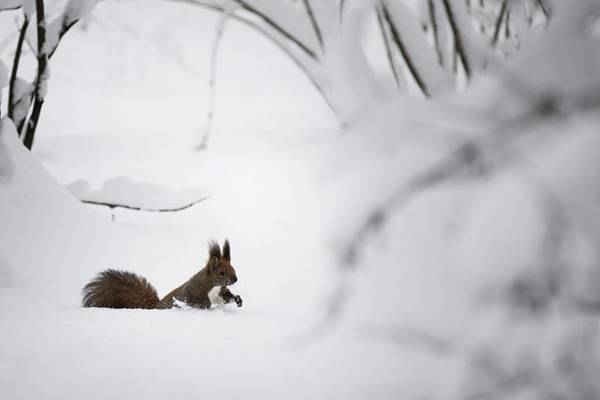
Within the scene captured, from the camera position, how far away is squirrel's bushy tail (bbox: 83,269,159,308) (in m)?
1.10

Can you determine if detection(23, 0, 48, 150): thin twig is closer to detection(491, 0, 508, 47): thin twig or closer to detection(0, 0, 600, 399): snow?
detection(0, 0, 600, 399): snow

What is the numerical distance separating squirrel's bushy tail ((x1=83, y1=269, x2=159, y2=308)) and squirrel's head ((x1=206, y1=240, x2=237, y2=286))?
6.4 inches

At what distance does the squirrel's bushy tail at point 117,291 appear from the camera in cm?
110

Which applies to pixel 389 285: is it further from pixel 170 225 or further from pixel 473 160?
pixel 170 225

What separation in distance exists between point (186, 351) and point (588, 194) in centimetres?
43

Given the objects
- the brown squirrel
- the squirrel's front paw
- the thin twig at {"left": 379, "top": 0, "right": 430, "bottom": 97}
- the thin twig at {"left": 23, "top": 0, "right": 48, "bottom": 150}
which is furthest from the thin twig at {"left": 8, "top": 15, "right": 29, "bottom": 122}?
the thin twig at {"left": 379, "top": 0, "right": 430, "bottom": 97}

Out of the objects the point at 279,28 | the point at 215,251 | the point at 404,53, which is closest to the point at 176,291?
the point at 215,251

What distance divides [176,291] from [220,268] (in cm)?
15

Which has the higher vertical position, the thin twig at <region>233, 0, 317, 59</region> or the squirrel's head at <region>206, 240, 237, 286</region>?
the thin twig at <region>233, 0, 317, 59</region>

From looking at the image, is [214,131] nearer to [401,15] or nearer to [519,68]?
[401,15]

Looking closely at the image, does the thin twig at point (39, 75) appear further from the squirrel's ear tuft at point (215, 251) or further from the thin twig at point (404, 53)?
the thin twig at point (404, 53)

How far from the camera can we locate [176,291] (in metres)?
1.26

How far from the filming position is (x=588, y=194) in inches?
11.8

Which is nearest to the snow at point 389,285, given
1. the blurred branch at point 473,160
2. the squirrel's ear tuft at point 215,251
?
the blurred branch at point 473,160
